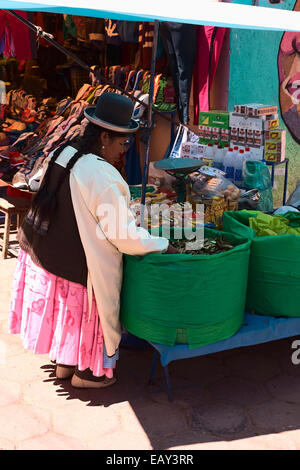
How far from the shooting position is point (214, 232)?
3732 mm

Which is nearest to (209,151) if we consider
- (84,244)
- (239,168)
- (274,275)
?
(239,168)

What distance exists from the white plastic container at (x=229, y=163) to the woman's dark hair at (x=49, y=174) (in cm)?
183

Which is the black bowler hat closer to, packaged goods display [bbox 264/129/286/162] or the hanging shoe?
the hanging shoe

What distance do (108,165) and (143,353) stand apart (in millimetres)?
1478

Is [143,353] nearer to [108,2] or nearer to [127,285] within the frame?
[127,285]

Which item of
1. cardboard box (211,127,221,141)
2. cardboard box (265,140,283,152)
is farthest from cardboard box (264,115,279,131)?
cardboard box (211,127,221,141)

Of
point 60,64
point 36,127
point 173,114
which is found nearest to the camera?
point 173,114

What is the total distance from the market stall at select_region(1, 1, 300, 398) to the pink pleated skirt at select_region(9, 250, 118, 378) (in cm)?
23

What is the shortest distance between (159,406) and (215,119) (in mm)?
2717

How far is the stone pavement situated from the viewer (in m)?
3.05

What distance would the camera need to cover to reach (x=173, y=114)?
7.48m

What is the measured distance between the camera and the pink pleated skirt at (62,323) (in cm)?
335

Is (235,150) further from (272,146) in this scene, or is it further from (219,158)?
(272,146)
